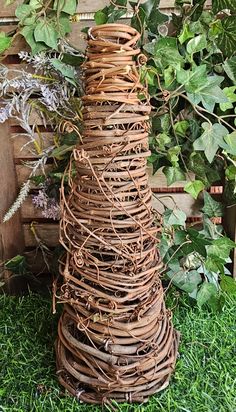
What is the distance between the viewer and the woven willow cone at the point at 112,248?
35.3 inches

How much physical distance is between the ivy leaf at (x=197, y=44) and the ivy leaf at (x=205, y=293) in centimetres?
62

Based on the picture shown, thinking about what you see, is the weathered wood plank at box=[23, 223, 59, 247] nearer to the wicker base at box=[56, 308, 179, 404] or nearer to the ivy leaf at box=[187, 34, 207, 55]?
the wicker base at box=[56, 308, 179, 404]

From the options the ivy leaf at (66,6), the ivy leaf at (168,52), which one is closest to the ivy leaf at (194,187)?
the ivy leaf at (168,52)

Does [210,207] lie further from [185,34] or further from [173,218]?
[185,34]

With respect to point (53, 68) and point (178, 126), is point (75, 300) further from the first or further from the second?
point (53, 68)

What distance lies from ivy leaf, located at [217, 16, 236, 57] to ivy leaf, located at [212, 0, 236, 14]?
2 centimetres

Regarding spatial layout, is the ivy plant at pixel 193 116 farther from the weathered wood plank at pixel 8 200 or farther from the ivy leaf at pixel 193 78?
the weathered wood plank at pixel 8 200

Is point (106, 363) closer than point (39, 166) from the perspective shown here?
Yes

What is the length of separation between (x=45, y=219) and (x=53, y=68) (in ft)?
1.59

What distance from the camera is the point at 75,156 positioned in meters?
0.90

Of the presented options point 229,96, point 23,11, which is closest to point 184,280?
point 229,96

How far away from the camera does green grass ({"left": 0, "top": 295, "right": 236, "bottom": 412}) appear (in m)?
1.04

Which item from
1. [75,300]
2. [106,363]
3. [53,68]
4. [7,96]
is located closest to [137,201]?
[75,300]

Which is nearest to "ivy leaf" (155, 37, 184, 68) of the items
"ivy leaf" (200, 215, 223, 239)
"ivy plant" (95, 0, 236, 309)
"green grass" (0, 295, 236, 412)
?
"ivy plant" (95, 0, 236, 309)
